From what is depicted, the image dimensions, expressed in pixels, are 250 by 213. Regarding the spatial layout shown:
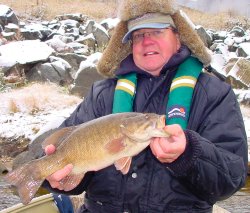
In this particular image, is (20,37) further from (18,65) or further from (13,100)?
(13,100)

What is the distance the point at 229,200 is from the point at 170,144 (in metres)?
5.13

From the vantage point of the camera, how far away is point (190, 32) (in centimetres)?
359

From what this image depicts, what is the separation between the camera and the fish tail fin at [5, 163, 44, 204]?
292 centimetres

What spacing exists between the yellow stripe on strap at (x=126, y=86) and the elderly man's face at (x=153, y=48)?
15 cm

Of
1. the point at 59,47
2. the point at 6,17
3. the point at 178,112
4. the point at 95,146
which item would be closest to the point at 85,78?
the point at 59,47

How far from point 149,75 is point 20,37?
15219 millimetres

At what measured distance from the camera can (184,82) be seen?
332cm

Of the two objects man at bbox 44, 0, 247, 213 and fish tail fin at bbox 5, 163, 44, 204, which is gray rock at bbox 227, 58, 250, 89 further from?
fish tail fin at bbox 5, 163, 44, 204

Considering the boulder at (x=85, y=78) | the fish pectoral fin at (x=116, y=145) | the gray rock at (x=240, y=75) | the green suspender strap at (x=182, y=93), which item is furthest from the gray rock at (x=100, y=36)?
the fish pectoral fin at (x=116, y=145)

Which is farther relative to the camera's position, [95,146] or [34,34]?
[34,34]

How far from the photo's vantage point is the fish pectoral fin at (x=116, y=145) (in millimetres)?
2680

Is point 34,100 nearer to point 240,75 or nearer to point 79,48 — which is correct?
point 240,75

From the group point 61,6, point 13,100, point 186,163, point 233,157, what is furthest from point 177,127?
point 61,6

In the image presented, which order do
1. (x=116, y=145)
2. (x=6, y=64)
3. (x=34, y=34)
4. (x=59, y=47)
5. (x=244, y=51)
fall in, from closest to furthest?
(x=116, y=145) → (x=6, y=64) → (x=59, y=47) → (x=244, y=51) → (x=34, y=34)
